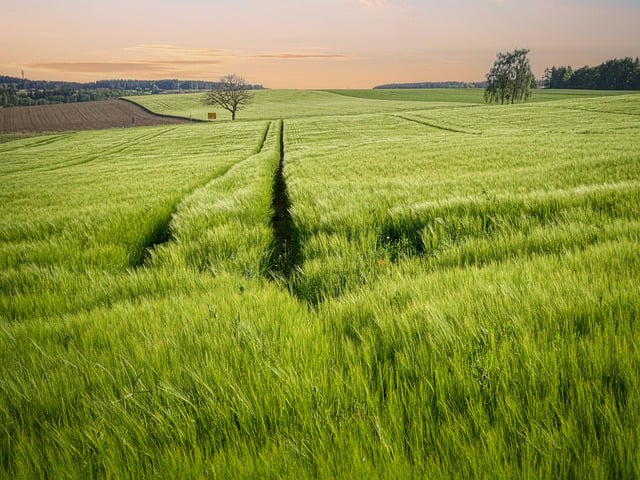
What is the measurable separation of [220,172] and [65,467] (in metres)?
15.8

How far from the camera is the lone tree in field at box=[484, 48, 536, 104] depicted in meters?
87.1

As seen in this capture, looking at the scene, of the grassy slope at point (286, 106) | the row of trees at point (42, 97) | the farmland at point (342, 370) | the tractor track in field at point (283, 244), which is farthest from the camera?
the row of trees at point (42, 97)

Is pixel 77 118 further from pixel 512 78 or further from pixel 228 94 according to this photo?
pixel 512 78

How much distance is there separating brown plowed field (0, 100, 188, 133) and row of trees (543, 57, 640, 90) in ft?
402

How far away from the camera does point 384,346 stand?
5.98ft

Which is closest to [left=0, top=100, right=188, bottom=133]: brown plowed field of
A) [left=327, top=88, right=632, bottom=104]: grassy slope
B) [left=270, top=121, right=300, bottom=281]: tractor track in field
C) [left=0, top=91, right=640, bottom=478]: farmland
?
[left=327, top=88, right=632, bottom=104]: grassy slope

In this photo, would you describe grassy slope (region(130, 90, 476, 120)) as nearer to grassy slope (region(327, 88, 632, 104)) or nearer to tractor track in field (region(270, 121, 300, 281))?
grassy slope (region(327, 88, 632, 104))

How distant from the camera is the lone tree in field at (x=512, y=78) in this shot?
87.1 metres

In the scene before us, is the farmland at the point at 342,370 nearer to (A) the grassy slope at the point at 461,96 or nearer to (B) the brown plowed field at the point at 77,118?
(B) the brown plowed field at the point at 77,118

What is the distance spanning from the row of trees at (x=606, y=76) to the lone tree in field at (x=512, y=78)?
4363 centimetres

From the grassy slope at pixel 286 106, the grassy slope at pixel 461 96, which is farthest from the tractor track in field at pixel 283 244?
the grassy slope at pixel 461 96

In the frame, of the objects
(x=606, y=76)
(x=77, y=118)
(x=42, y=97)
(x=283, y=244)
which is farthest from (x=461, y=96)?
(x=42, y=97)

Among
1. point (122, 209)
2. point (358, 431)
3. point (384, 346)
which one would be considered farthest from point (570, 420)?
point (122, 209)

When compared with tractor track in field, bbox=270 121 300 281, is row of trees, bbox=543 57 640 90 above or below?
above
